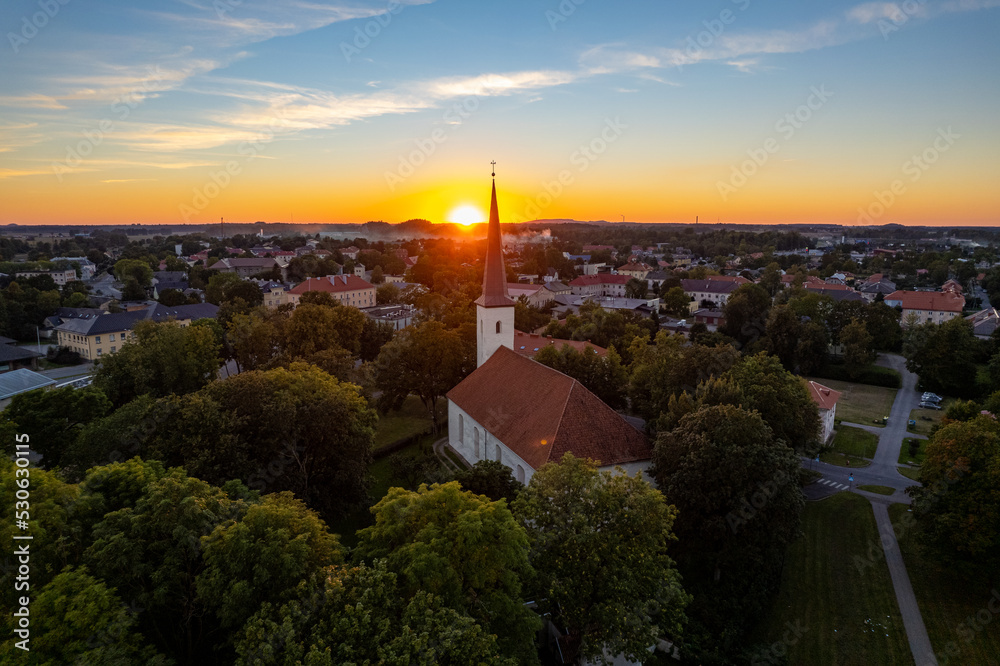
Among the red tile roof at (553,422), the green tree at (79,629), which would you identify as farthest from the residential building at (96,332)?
the green tree at (79,629)

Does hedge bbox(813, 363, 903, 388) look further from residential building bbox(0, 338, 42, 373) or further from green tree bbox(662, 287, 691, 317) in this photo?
residential building bbox(0, 338, 42, 373)

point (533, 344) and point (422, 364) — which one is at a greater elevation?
point (422, 364)

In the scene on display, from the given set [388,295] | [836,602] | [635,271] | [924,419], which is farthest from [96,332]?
[635,271]

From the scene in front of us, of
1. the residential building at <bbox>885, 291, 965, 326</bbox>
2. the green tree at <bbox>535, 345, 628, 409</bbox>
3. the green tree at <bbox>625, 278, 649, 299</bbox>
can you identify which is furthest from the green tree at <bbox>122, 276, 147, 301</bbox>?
the residential building at <bbox>885, 291, 965, 326</bbox>

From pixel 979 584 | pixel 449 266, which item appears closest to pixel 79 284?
pixel 449 266

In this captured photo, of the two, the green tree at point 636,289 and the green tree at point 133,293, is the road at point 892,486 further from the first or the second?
the green tree at point 133,293

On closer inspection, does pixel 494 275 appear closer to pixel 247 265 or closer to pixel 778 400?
pixel 778 400

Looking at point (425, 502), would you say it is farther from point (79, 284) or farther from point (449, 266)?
point (79, 284)
